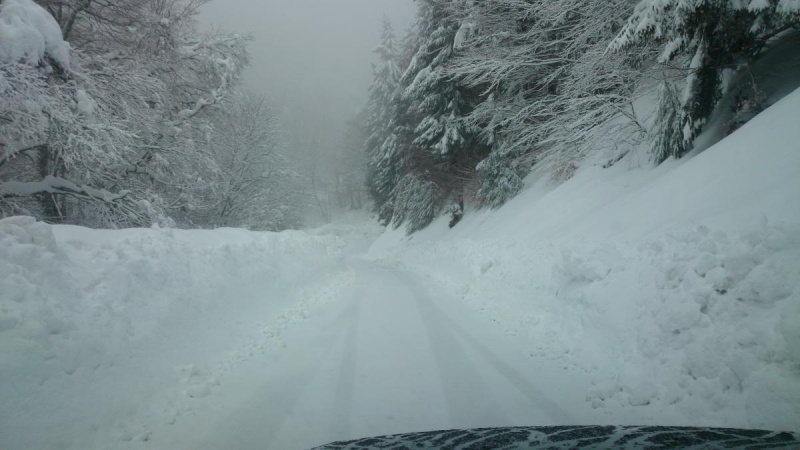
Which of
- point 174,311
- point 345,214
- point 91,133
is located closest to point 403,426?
point 174,311

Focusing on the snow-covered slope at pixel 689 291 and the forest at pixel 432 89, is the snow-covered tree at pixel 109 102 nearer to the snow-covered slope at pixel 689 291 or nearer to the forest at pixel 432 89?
the forest at pixel 432 89

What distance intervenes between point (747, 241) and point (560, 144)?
22.6 feet

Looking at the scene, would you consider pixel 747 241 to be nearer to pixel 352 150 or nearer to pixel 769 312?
pixel 769 312

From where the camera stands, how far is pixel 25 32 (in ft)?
17.8

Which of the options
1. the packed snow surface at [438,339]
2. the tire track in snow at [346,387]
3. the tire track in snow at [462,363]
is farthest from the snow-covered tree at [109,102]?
the tire track in snow at [462,363]

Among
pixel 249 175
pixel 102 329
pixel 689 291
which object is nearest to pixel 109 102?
pixel 102 329

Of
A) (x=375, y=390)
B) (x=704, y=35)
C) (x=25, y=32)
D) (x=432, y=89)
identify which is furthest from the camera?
(x=432, y=89)

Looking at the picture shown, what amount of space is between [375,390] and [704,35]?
709 cm

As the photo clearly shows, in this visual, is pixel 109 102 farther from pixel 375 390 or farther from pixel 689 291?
pixel 689 291

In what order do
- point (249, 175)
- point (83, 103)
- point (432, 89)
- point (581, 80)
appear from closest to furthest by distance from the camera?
point (83, 103) → point (581, 80) → point (432, 89) → point (249, 175)

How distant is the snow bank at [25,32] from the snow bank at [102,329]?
9.36ft

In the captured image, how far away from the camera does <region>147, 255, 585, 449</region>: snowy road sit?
3178 mm

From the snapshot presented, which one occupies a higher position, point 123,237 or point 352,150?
point 352,150

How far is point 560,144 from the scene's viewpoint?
32.1ft
